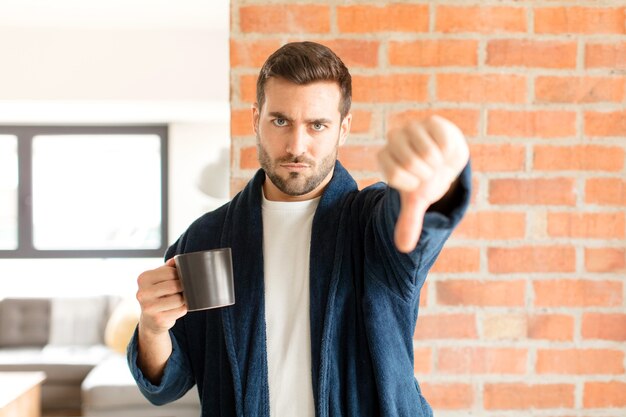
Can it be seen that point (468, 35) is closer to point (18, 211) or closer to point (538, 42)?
point (538, 42)

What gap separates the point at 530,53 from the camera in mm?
1441

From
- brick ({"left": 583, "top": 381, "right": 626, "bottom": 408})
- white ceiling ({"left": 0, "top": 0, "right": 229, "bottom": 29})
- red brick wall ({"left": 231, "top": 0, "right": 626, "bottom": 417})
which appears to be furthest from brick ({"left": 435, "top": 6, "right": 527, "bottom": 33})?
white ceiling ({"left": 0, "top": 0, "right": 229, "bottom": 29})

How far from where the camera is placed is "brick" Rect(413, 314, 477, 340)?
1.45m

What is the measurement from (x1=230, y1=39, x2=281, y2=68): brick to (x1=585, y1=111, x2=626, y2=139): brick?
76 centimetres

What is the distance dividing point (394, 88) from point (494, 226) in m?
0.41

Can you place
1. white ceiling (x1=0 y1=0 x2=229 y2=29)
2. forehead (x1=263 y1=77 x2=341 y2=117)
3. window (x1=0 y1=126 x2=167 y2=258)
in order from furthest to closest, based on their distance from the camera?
window (x1=0 y1=126 x2=167 y2=258) < white ceiling (x1=0 y1=0 x2=229 y2=29) < forehead (x1=263 y1=77 x2=341 y2=117)

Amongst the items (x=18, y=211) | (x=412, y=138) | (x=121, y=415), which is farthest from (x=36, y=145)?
(x=412, y=138)

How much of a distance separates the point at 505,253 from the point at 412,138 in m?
0.90

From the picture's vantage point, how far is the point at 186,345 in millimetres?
1219

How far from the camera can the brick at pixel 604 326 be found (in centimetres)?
147

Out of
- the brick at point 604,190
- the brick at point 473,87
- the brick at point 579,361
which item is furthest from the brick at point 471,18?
the brick at point 579,361

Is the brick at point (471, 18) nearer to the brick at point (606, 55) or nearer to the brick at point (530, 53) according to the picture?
the brick at point (530, 53)

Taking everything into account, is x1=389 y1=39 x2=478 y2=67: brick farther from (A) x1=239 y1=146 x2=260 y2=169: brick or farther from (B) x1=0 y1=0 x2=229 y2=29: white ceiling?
(B) x1=0 y1=0 x2=229 y2=29: white ceiling

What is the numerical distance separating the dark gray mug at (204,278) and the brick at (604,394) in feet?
3.29
